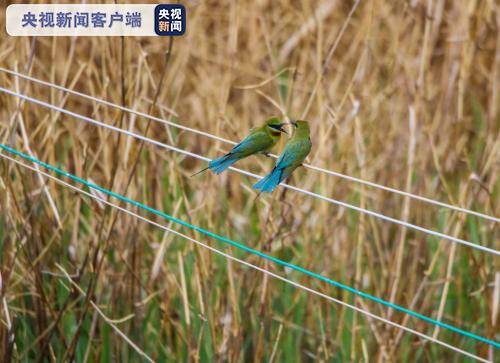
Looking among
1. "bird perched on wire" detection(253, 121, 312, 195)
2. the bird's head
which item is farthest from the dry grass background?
"bird perched on wire" detection(253, 121, 312, 195)

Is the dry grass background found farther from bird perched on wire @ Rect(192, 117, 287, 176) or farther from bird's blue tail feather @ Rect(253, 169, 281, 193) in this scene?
bird's blue tail feather @ Rect(253, 169, 281, 193)

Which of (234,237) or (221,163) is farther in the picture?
(234,237)

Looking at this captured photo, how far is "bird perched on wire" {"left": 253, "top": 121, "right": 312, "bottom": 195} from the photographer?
1461 millimetres

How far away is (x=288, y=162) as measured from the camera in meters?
1.50

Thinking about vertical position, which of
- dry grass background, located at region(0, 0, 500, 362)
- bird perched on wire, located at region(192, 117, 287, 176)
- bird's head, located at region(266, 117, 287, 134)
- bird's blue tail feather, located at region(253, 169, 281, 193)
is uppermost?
bird's head, located at region(266, 117, 287, 134)

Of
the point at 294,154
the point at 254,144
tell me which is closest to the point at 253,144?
the point at 254,144

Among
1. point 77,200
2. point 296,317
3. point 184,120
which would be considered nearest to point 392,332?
point 296,317

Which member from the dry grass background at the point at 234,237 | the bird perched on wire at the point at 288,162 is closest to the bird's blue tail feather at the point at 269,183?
the bird perched on wire at the point at 288,162

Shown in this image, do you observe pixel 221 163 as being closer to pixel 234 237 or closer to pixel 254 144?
pixel 254 144

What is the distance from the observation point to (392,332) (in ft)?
6.93

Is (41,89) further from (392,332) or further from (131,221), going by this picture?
(392,332)

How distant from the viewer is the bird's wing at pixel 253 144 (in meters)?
1.60

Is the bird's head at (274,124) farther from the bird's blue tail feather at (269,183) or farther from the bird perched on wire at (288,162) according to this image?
the bird's blue tail feather at (269,183)

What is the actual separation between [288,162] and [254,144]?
0.15 m
